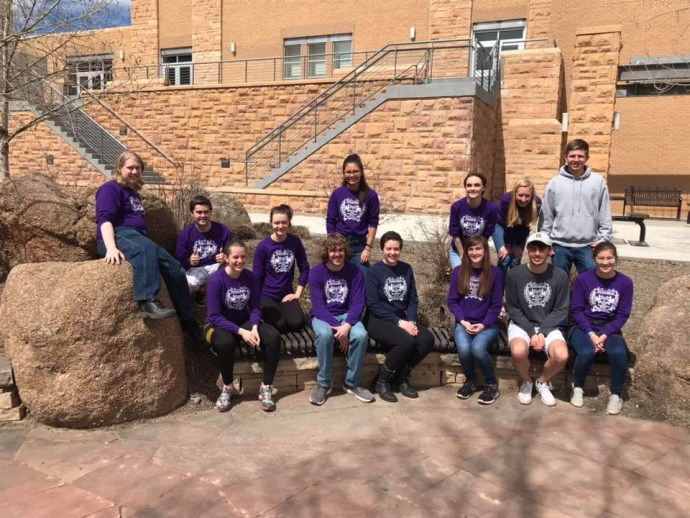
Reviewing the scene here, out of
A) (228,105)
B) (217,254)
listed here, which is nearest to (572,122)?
(228,105)

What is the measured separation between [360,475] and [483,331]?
1.70 meters

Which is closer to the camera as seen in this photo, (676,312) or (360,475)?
(360,475)

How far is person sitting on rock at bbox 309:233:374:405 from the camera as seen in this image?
4.19 m

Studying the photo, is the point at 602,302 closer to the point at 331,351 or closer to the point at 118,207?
the point at 331,351

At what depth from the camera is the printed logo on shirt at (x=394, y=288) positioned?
14.8 ft

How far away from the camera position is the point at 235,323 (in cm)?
424

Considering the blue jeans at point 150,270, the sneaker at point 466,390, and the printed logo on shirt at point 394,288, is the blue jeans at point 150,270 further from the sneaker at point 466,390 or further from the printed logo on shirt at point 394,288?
the sneaker at point 466,390

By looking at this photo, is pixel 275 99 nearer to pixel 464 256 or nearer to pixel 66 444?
pixel 464 256

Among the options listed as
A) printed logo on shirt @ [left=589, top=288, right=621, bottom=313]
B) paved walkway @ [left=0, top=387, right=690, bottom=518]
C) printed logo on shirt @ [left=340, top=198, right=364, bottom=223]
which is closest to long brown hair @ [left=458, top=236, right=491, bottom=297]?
printed logo on shirt @ [left=589, top=288, right=621, bottom=313]

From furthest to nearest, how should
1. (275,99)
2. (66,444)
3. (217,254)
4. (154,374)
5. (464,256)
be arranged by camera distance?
1. (275,99)
2. (217,254)
3. (464,256)
4. (154,374)
5. (66,444)

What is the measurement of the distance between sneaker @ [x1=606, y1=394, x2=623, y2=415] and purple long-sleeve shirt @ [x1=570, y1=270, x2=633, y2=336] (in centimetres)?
47

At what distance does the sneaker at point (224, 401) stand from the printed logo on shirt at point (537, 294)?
7.98 ft

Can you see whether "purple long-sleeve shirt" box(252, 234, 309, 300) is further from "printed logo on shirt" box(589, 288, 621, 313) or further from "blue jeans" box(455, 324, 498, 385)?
"printed logo on shirt" box(589, 288, 621, 313)

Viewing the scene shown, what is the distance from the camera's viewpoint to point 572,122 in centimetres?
1334
